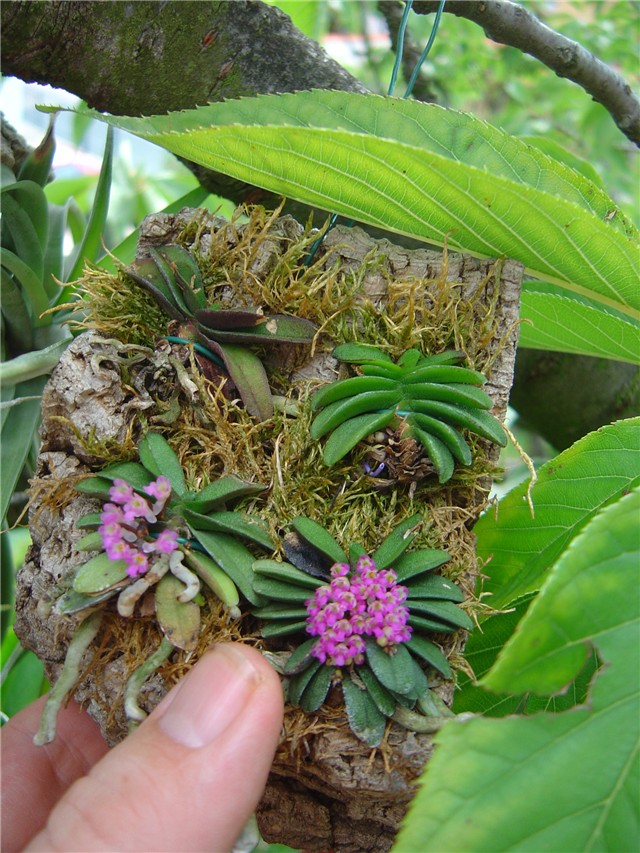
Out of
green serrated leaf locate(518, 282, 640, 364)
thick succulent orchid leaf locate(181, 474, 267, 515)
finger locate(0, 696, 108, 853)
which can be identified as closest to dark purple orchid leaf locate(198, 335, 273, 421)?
thick succulent orchid leaf locate(181, 474, 267, 515)

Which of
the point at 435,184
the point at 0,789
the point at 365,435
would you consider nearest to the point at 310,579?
the point at 365,435

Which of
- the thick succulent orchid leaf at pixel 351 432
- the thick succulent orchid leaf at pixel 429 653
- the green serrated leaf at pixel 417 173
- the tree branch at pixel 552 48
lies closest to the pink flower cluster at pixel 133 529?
the thick succulent orchid leaf at pixel 351 432

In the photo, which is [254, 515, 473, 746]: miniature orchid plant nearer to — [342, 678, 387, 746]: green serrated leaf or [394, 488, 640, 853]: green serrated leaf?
[342, 678, 387, 746]: green serrated leaf

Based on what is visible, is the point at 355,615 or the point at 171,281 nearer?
the point at 355,615

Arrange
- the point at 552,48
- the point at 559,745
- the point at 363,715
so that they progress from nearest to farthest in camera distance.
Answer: the point at 559,745, the point at 363,715, the point at 552,48

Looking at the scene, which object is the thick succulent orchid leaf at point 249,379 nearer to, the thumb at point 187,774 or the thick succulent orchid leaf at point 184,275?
the thick succulent orchid leaf at point 184,275

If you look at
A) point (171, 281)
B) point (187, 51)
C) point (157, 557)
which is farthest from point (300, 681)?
point (187, 51)

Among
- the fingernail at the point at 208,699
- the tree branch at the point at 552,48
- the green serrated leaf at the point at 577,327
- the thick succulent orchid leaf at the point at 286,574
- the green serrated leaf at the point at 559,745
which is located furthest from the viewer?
the tree branch at the point at 552,48

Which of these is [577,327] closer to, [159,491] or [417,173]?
[417,173]
